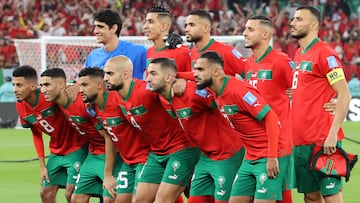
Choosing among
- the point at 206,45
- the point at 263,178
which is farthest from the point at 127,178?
the point at 263,178

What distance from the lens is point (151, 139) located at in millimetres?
9594

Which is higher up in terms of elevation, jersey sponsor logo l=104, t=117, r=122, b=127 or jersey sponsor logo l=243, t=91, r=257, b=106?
jersey sponsor logo l=243, t=91, r=257, b=106

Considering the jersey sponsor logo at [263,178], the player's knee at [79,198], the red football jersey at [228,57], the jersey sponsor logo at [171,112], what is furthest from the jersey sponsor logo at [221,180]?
the player's knee at [79,198]

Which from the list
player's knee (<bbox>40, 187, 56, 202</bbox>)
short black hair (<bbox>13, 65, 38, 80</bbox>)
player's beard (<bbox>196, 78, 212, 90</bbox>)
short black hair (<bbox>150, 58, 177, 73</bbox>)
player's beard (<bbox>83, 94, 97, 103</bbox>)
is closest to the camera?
player's beard (<bbox>196, 78, 212, 90</bbox>)

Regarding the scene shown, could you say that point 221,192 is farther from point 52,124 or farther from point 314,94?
point 52,124

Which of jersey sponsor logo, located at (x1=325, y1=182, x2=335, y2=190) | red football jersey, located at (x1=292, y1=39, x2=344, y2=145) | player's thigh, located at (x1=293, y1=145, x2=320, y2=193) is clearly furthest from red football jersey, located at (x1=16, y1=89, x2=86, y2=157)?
jersey sponsor logo, located at (x1=325, y1=182, x2=335, y2=190)

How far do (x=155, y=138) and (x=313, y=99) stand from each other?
1669mm

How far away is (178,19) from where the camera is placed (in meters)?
30.0

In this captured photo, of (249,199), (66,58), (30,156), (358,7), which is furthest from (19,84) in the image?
(358,7)

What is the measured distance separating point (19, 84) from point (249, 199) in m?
3.11

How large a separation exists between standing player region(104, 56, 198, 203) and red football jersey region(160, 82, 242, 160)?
0.91 feet

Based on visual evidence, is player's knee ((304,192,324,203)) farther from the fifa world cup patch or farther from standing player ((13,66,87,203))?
standing player ((13,66,87,203))

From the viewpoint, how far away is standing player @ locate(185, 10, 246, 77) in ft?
32.6

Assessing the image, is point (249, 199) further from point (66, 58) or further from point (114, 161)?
point (66, 58)
